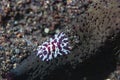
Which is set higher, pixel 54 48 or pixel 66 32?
pixel 66 32

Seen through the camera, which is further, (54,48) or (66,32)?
(66,32)

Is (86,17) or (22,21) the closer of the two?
(86,17)

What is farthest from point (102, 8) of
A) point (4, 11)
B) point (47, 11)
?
point (4, 11)

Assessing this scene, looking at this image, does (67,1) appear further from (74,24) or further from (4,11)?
(4,11)

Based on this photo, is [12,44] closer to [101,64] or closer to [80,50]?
[80,50]

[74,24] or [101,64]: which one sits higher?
[74,24]

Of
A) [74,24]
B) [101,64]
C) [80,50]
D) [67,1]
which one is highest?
[67,1]
